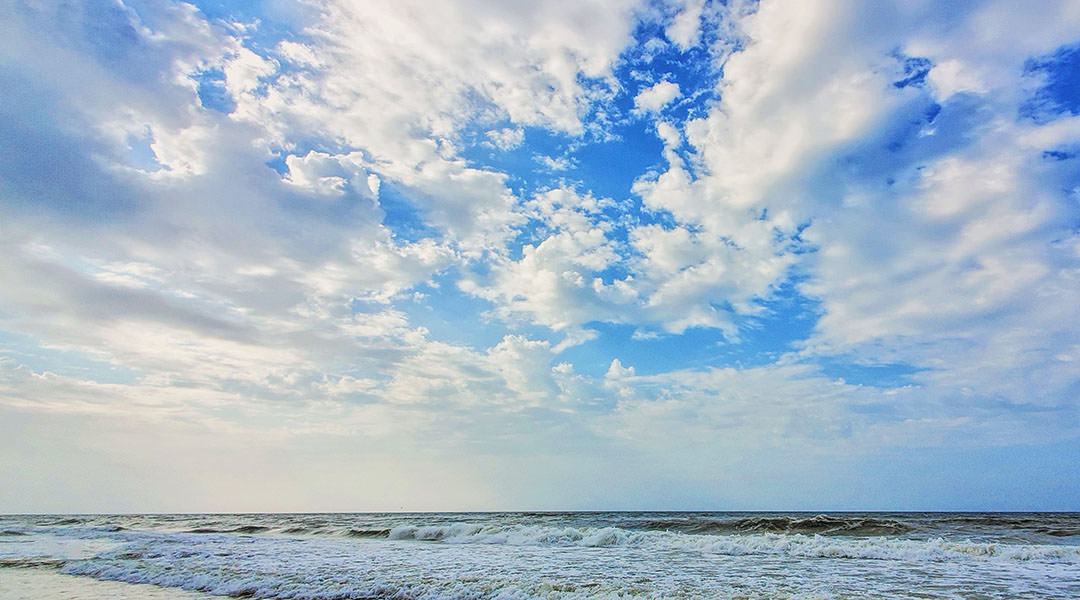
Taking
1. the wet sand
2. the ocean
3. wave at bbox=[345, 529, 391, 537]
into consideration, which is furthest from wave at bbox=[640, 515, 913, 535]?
the wet sand

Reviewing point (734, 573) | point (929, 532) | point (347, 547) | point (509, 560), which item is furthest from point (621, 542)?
point (929, 532)

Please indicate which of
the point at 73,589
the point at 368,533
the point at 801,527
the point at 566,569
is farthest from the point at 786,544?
the point at 368,533

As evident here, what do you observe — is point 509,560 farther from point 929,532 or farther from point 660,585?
point 929,532

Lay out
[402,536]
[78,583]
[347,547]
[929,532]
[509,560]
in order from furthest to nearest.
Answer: [402,536] < [929,532] < [347,547] < [509,560] < [78,583]

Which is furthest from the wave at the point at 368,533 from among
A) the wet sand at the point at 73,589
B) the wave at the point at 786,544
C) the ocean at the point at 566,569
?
the wet sand at the point at 73,589

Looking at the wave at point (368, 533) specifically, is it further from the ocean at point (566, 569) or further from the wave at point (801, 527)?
the wave at point (801, 527)

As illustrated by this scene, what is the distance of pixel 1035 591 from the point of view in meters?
13.4

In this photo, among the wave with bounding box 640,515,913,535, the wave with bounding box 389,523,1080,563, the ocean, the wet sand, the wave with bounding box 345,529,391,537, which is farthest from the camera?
the wave with bounding box 345,529,391,537

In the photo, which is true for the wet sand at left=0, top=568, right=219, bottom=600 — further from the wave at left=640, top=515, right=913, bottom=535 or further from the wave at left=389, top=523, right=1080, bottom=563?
the wave at left=640, top=515, right=913, bottom=535

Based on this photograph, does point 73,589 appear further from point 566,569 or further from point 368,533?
point 368,533

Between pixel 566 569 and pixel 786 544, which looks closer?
pixel 566 569

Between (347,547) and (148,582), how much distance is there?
10.9m

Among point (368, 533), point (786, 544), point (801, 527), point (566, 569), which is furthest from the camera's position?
point (368, 533)

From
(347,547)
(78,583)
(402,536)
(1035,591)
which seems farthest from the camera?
(402,536)
